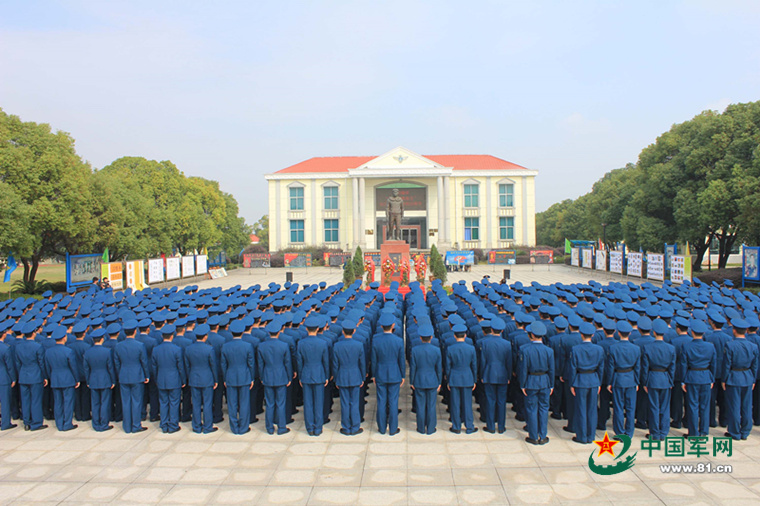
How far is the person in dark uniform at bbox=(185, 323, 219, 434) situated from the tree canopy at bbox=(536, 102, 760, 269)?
19.8 metres

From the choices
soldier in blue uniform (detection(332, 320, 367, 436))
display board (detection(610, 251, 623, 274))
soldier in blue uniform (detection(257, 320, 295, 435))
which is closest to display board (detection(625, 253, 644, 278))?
display board (detection(610, 251, 623, 274))

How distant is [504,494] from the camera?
460 cm

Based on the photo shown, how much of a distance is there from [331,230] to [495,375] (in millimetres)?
42138

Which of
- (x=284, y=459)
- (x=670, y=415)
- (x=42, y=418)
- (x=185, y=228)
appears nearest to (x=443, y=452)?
(x=284, y=459)

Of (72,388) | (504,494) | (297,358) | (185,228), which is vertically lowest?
(504,494)

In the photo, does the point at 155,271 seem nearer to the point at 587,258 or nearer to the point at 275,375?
the point at 275,375

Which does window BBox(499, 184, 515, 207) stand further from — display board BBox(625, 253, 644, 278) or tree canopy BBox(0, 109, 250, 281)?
tree canopy BBox(0, 109, 250, 281)

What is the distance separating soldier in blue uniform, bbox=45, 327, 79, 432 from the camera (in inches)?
244

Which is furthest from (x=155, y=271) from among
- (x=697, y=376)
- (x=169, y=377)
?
(x=697, y=376)

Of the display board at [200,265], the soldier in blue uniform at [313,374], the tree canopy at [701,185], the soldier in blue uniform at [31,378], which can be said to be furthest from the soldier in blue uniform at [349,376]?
the display board at [200,265]

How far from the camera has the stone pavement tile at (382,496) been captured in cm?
448

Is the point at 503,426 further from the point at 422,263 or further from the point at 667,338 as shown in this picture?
the point at 422,263

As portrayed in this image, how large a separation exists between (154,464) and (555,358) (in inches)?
197

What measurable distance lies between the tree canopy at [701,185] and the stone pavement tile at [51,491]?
21445 mm
